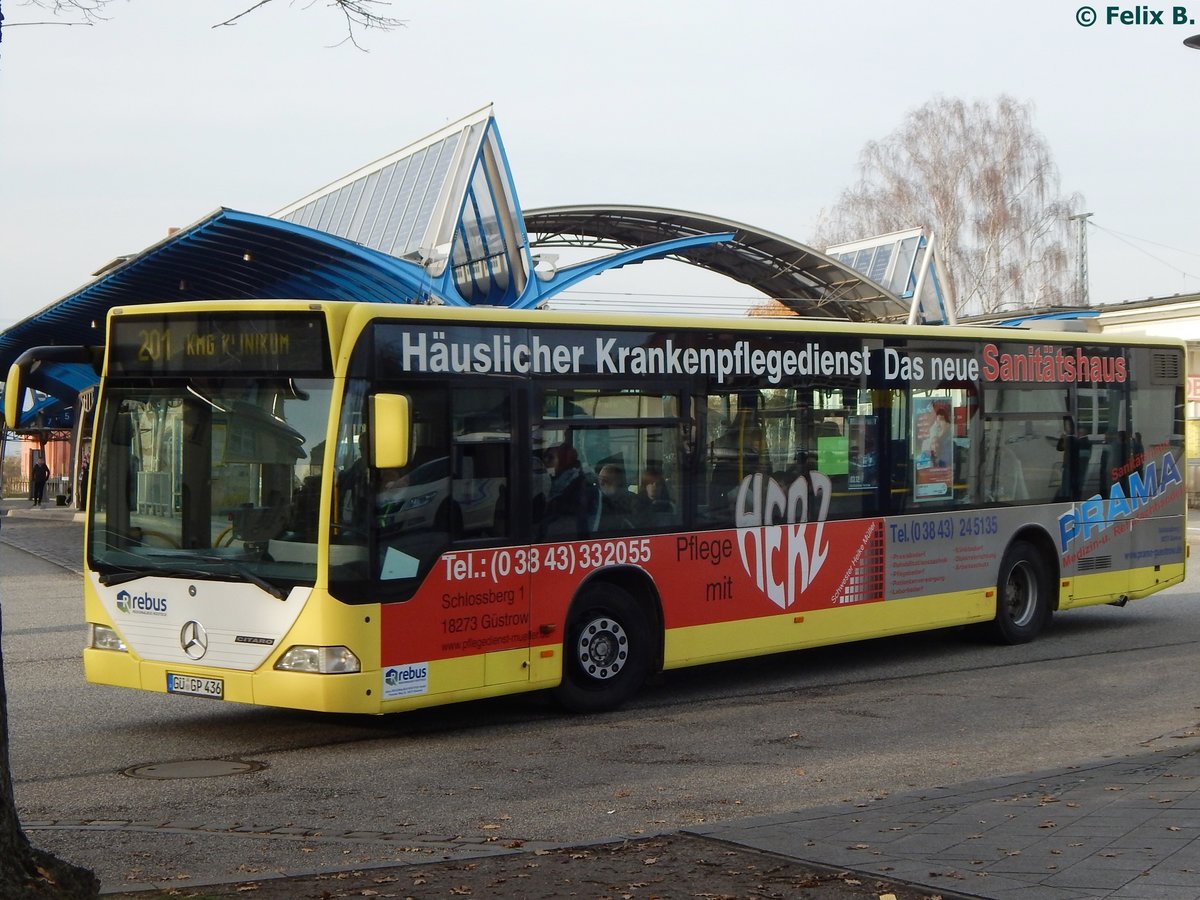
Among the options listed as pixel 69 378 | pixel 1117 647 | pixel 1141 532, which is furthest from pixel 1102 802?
pixel 69 378

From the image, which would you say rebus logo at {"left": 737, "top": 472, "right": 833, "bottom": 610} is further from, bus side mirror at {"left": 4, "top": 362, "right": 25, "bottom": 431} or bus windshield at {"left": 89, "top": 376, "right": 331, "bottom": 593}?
bus side mirror at {"left": 4, "top": 362, "right": 25, "bottom": 431}

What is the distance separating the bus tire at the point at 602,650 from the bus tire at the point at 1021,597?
4527 mm

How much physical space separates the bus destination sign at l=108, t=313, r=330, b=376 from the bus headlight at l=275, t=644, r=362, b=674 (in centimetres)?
164

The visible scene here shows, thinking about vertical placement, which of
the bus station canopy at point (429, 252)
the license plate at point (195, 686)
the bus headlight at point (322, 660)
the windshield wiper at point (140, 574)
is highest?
the bus station canopy at point (429, 252)

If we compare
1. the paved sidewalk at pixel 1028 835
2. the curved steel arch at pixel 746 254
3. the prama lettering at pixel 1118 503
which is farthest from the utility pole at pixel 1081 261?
the paved sidewalk at pixel 1028 835

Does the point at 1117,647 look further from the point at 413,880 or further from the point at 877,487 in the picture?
the point at 413,880

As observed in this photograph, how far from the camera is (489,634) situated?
9641mm

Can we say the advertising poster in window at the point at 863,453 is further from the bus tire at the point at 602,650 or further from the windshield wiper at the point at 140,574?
the windshield wiper at the point at 140,574

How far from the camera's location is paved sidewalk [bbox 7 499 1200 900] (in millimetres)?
5668

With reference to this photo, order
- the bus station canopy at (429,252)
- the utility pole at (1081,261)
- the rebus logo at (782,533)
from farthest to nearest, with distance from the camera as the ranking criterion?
1. the utility pole at (1081,261)
2. the bus station canopy at (429,252)
3. the rebus logo at (782,533)

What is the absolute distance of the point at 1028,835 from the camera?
6.41 meters

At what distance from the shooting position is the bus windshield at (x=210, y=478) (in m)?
8.98

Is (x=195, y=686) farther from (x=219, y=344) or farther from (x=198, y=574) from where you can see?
(x=219, y=344)

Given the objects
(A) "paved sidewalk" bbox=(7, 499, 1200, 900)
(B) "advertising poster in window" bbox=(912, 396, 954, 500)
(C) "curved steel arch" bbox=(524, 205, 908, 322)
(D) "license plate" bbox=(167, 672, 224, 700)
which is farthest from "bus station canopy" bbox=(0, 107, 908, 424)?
(A) "paved sidewalk" bbox=(7, 499, 1200, 900)
